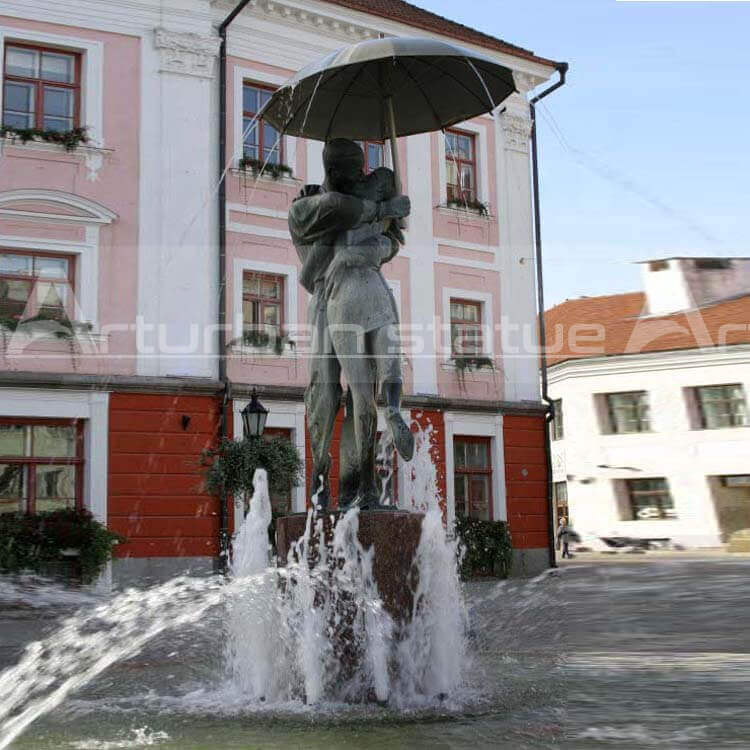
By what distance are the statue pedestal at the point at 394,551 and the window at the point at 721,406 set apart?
2.02 m

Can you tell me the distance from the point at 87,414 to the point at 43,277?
7.14 ft

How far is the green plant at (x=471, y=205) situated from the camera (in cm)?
1994

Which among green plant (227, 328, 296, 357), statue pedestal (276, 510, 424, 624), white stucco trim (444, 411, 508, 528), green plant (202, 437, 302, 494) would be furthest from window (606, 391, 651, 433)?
white stucco trim (444, 411, 508, 528)

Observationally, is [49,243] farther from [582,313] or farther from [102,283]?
[582,313]

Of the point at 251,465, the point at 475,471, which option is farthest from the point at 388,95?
the point at 475,471

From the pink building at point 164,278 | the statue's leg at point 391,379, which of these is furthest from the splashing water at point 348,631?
the pink building at point 164,278

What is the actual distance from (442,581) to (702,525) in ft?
7.85

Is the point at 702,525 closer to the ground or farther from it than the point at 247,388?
closer to the ground

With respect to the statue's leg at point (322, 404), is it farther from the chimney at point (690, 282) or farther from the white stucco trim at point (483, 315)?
the white stucco trim at point (483, 315)

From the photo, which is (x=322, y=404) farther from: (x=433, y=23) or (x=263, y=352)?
(x=433, y=23)

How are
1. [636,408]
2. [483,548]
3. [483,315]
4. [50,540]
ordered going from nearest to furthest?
[636,408] < [50,540] < [483,548] < [483,315]

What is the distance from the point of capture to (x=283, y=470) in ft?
44.7

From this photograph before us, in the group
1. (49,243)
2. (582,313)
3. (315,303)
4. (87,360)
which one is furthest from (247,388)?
(582,313)

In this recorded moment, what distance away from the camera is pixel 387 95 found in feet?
18.1
